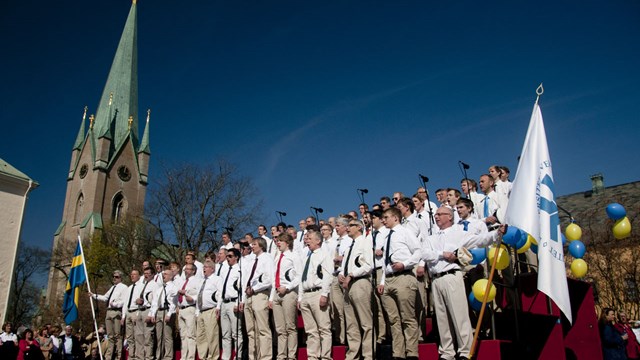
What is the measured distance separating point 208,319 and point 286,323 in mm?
2022

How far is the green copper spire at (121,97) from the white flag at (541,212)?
200 ft

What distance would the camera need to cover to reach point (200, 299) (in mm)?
10336

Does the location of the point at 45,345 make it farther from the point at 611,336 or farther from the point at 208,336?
the point at 611,336

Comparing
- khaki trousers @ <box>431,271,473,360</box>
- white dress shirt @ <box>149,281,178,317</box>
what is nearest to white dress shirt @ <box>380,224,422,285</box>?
khaki trousers @ <box>431,271,473,360</box>

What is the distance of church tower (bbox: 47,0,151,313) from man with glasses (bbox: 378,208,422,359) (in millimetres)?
52869

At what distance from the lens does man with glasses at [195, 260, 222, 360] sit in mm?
10031

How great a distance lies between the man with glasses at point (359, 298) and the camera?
7.63 metres

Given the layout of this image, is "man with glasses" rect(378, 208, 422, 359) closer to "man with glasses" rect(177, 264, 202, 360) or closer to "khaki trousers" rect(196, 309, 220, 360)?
"khaki trousers" rect(196, 309, 220, 360)

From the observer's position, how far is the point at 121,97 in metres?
63.5

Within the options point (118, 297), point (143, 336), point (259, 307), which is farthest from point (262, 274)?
point (118, 297)

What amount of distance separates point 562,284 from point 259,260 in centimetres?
537

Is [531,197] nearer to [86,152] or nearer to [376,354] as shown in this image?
[376,354]

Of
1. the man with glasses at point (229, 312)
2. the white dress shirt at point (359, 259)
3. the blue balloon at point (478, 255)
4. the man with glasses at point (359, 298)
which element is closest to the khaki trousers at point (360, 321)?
the man with glasses at point (359, 298)

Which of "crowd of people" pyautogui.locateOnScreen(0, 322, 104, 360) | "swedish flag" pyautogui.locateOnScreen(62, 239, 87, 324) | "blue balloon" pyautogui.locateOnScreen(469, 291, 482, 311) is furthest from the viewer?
"crowd of people" pyautogui.locateOnScreen(0, 322, 104, 360)
